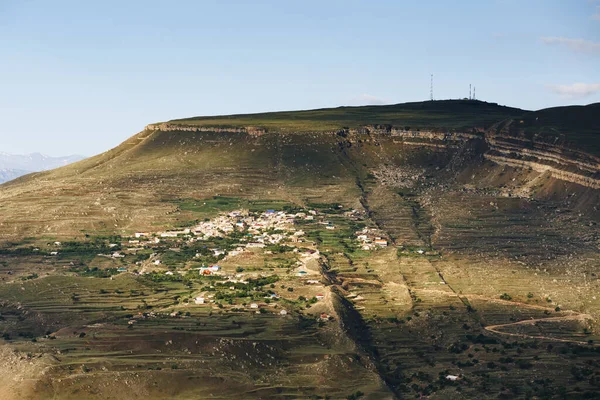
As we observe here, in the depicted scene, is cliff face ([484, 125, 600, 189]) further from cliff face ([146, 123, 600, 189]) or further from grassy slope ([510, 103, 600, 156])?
grassy slope ([510, 103, 600, 156])

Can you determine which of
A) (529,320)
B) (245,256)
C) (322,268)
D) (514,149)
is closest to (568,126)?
(514,149)

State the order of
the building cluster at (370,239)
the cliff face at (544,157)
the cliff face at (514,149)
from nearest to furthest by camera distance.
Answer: the building cluster at (370,239), the cliff face at (544,157), the cliff face at (514,149)

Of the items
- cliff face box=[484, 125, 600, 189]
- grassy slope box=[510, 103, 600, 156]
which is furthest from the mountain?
grassy slope box=[510, 103, 600, 156]

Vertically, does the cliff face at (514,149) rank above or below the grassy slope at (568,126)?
below

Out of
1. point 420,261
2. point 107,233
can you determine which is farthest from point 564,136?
point 107,233

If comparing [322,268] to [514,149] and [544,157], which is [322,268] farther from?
[514,149]

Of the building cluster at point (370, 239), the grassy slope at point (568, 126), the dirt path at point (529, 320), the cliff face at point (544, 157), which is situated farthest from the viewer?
the grassy slope at point (568, 126)

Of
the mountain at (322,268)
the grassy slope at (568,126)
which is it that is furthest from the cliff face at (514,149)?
the grassy slope at (568,126)

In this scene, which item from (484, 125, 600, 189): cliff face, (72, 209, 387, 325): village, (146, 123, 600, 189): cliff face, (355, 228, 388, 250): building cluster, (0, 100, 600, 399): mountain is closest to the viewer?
(0, 100, 600, 399): mountain

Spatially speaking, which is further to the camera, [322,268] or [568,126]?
[568,126]

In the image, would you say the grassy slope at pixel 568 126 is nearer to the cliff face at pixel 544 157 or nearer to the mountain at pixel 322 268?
the mountain at pixel 322 268
